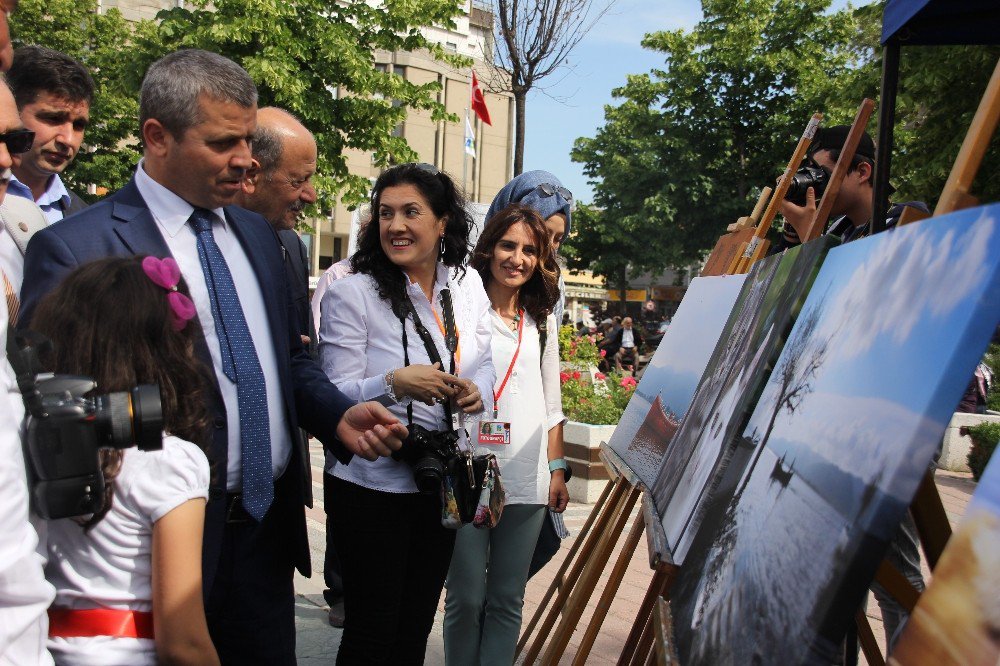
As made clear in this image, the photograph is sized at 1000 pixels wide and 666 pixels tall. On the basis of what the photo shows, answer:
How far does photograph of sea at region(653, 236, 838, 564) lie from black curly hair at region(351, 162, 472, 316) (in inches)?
42.7

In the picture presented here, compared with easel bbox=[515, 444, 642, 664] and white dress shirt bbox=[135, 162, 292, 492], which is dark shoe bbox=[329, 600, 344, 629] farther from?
white dress shirt bbox=[135, 162, 292, 492]

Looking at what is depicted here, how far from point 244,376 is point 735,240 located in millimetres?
1783

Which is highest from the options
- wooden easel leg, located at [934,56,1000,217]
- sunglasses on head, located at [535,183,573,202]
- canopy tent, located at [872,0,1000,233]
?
canopy tent, located at [872,0,1000,233]

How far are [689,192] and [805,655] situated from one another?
3057 cm

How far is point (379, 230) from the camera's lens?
3.26 meters

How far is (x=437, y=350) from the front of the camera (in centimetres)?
306

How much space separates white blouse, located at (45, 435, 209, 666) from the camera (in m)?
1.73

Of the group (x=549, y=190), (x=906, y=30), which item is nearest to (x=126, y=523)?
(x=906, y=30)

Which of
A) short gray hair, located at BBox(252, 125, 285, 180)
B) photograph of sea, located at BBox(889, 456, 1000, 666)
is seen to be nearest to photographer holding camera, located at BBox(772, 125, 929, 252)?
short gray hair, located at BBox(252, 125, 285, 180)

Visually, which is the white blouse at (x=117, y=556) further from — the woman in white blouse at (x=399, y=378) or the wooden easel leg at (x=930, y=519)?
the wooden easel leg at (x=930, y=519)

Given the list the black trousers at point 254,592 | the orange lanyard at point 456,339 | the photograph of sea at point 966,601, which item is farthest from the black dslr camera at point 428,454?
the photograph of sea at point 966,601

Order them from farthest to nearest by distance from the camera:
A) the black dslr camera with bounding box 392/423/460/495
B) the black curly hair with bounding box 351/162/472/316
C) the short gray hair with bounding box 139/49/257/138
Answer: the black curly hair with bounding box 351/162/472/316
the black dslr camera with bounding box 392/423/460/495
the short gray hair with bounding box 139/49/257/138

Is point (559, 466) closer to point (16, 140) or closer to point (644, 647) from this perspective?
point (644, 647)

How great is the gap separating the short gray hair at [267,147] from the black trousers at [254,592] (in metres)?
1.52
